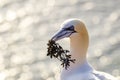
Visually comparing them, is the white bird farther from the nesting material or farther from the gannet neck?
the nesting material

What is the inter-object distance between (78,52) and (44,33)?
5.16 metres

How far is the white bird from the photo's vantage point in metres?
7.42

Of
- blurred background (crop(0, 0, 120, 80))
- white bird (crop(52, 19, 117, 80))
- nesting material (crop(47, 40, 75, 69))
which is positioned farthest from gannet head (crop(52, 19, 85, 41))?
blurred background (crop(0, 0, 120, 80))

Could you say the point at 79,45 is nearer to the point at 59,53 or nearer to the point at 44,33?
the point at 59,53

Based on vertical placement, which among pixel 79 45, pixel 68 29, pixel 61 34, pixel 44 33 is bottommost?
pixel 61 34

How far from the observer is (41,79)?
11516mm

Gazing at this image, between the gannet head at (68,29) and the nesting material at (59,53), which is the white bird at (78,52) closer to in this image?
the gannet head at (68,29)

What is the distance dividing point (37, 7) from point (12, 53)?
2561mm

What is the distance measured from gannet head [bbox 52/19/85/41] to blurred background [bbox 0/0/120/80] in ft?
11.5

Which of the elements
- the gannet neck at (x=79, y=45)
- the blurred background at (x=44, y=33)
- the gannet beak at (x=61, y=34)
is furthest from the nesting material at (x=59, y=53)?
the blurred background at (x=44, y=33)

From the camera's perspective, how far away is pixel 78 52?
8.12 metres

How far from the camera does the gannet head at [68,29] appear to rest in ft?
24.1

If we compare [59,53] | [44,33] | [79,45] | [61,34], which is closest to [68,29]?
[61,34]

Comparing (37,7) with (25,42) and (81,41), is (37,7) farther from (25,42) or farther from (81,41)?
(81,41)
